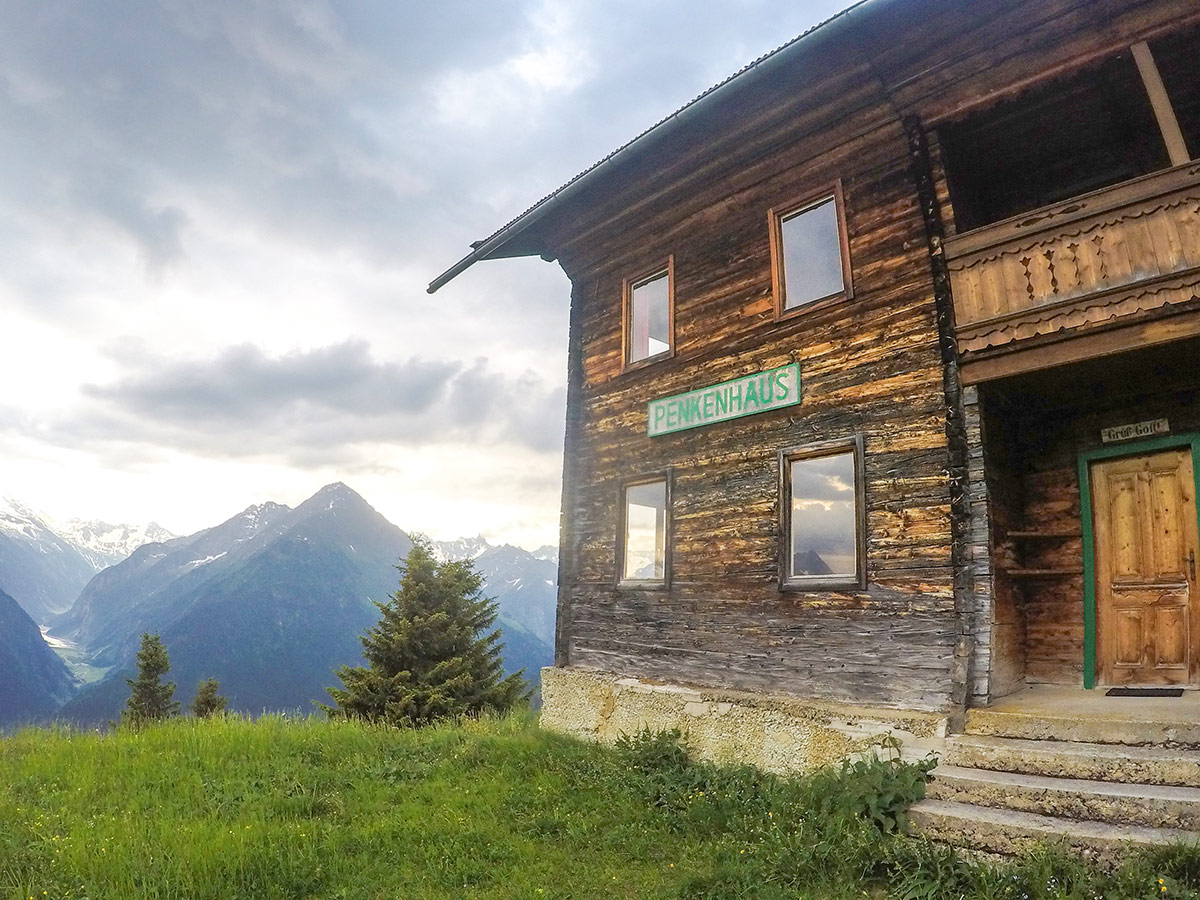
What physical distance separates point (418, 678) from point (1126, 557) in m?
20.2

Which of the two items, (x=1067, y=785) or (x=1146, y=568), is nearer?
(x=1067, y=785)

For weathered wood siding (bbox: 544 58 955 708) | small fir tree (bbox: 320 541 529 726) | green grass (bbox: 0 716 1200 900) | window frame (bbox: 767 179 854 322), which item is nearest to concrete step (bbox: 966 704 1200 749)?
weathered wood siding (bbox: 544 58 955 708)

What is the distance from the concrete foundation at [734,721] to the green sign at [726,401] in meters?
3.61

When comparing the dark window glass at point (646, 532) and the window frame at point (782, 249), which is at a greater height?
the window frame at point (782, 249)

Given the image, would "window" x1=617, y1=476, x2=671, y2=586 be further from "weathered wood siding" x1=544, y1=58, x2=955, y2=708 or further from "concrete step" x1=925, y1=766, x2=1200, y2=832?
"concrete step" x1=925, y1=766, x2=1200, y2=832

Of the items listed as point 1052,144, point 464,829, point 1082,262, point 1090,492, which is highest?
Answer: point 1052,144

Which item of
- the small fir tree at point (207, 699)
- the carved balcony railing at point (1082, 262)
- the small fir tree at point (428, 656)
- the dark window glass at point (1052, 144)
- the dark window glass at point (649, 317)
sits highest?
the dark window glass at point (1052, 144)

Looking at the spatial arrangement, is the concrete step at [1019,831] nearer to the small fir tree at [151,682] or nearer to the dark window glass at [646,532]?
the dark window glass at [646,532]

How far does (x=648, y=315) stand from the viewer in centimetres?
1167

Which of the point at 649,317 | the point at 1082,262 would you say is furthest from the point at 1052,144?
the point at 649,317

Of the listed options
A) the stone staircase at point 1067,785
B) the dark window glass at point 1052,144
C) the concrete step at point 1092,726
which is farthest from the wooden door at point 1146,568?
the dark window glass at point 1052,144

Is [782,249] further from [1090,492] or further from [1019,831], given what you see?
[1019,831]

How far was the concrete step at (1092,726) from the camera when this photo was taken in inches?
234

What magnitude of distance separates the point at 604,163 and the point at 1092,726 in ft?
29.6
